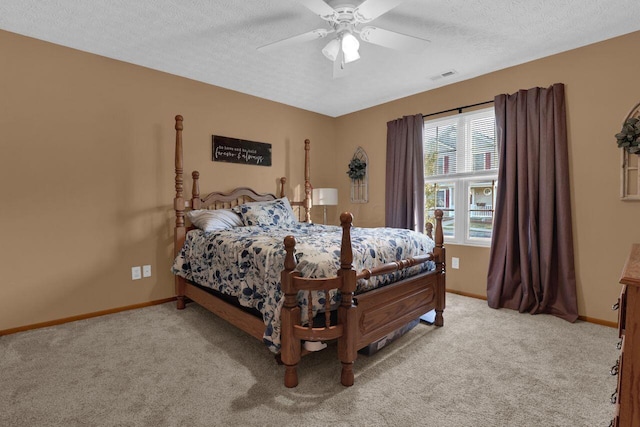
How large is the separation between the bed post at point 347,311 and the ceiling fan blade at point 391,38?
1.34 m

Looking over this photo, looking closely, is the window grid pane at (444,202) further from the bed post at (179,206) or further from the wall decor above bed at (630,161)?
the bed post at (179,206)

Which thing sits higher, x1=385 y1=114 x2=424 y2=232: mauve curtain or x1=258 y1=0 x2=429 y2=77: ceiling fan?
x1=258 y1=0 x2=429 y2=77: ceiling fan

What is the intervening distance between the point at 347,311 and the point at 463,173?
2.63 meters

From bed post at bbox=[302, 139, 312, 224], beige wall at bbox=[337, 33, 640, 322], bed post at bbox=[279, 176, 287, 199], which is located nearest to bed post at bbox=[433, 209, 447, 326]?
beige wall at bbox=[337, 33, 640, 322]

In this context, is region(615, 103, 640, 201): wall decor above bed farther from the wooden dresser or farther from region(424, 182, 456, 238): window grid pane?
the wooden dresser

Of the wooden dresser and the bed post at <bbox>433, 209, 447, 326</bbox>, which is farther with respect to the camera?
the bed post at <bbox>433, 209, 447, 326</bbox>

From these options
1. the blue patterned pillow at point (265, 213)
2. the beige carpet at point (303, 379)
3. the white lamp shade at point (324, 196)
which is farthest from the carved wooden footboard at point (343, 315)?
the white lamp shade at point (324, 196)

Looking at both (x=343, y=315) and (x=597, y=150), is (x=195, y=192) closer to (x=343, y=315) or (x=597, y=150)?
(x=343, y=315)

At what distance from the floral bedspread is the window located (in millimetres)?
1097

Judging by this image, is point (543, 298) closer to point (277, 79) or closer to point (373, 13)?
point (373, 13)

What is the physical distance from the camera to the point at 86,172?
301 centimetres

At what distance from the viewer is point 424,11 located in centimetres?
239

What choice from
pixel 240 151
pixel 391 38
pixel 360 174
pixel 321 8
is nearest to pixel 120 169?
pixel 240 151

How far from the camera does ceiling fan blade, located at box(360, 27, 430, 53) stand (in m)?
2.22
